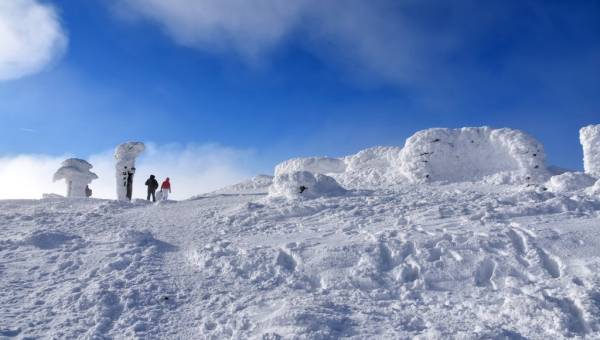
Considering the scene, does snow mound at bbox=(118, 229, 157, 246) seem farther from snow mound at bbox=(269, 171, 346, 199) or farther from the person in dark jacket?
the person in dark jacket

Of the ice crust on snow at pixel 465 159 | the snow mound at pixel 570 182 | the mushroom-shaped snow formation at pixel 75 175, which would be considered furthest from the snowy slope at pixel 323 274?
the mushroom-shaped snow formation at pixel 75 175

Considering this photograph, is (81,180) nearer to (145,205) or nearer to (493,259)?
(145,205)

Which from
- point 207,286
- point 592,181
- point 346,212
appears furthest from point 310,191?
point 592,181

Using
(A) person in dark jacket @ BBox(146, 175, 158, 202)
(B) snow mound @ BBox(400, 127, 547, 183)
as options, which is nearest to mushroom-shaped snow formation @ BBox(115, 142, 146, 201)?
(A) person in dark jacket @ BBox(146, 175, 158, 202)

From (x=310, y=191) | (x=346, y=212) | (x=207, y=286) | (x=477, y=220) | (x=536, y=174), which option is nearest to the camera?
(x=207, y=286)

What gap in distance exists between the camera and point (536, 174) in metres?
25.1

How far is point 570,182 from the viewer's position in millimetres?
21469

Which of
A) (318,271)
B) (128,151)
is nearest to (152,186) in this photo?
(128,151)

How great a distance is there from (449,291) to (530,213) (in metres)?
5.77

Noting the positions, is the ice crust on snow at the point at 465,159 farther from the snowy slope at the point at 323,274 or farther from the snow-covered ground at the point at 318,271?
the snowy slope at the point at 323,274

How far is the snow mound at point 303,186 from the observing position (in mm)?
19219

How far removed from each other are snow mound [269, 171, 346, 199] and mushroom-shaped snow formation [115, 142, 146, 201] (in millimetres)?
10430

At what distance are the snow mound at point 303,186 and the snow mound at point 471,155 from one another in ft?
22.6

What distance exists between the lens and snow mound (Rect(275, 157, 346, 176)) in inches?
1344
